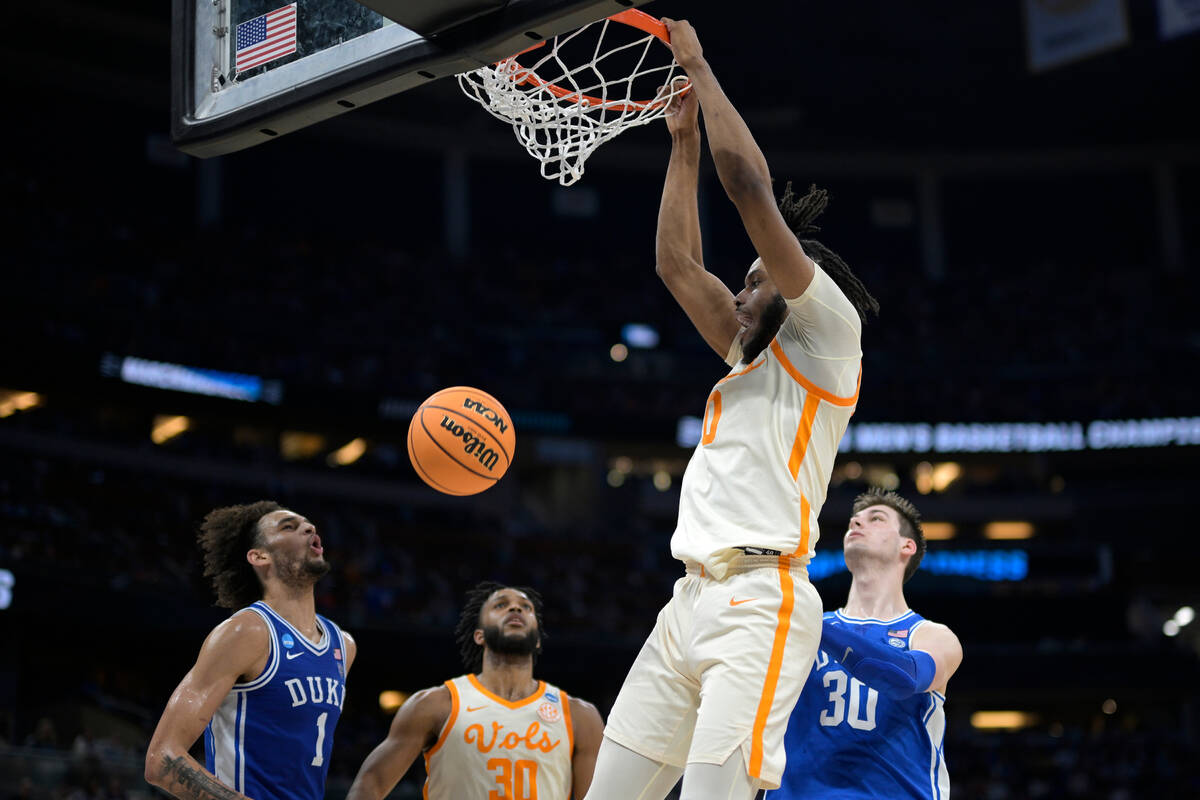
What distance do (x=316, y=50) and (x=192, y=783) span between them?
7.64 ft

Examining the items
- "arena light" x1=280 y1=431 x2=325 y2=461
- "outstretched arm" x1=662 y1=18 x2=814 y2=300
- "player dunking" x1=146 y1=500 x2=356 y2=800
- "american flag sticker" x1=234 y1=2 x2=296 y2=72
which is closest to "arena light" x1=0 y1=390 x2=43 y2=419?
"arena light" x1=280 y1=431 x2=325 y2=461

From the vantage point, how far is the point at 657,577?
23391 millimetres

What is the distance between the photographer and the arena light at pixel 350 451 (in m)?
25.2

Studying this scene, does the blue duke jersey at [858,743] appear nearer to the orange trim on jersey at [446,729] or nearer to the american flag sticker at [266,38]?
the orange trim on jersey at [446,729]

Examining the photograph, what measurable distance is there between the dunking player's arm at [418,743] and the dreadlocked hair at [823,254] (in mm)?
2400

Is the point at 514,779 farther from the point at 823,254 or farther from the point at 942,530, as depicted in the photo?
the point at 942,530

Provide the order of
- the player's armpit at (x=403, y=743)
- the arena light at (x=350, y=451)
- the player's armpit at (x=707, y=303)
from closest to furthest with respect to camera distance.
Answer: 1. the player's armpit at (x=707, y=303)
2. the player's armpit at (x=403, y=743)
3. the arena light at (x=350, y=451)

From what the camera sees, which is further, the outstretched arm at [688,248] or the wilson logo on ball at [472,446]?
the wilson logo on ball at [472,446]

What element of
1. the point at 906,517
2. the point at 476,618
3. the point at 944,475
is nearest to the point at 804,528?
the point at 906,517

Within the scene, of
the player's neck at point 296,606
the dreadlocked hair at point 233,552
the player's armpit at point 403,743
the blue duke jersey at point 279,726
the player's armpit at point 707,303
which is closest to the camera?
the player's armpit at point 707,303

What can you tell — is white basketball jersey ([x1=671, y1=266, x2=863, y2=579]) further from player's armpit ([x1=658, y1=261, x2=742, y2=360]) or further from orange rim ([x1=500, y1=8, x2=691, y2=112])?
orange rim ([x1=500, y1=8, x2=691, y2=112])

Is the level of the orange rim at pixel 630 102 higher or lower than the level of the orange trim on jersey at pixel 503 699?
higher

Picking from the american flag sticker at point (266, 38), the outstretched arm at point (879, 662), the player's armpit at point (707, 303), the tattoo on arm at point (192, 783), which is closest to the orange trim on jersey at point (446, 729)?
the tattoo on arm at point (192, 783)

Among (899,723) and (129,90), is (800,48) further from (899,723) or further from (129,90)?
(899,723)
